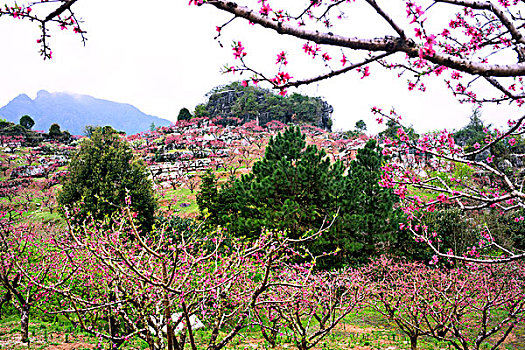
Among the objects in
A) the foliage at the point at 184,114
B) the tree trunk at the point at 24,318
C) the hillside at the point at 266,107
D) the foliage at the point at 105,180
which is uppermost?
the hillside at the point at 266,107

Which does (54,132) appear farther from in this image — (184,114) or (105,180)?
(105,180)

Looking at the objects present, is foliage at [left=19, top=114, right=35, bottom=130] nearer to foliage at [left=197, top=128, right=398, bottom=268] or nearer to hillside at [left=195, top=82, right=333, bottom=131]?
hillside at [left=195, top=82, right=333, bottom=131]

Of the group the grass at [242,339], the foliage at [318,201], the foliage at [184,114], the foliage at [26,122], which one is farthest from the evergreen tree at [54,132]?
the foliage at [318,201]

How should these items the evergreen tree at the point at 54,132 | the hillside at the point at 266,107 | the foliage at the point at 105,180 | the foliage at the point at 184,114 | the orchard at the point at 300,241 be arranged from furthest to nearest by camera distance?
1. the foliage at the point at 184,114
2. the hillside at the point at 266,107
3. the evergreen tree at the point at 54,132
4. the foliage at the point at 105,180
5. the orchard at the point at 300,241

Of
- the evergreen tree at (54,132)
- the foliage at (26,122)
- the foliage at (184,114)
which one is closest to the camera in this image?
the evergreen tree at (54,132)

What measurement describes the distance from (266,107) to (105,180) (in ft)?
146

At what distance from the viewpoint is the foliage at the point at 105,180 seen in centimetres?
1535

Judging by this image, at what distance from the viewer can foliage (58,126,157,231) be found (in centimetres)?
1535

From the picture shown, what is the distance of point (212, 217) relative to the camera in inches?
701

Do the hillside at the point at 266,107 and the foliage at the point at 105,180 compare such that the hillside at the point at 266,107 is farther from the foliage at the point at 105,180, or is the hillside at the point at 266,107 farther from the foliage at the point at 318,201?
the foliage at the point at 318,201

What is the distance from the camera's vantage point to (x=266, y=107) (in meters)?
57.5

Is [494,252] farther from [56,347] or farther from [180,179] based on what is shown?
[180,179]

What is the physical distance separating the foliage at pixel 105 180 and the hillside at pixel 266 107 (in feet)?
136

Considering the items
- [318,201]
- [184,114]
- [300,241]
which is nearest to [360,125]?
[184,114]
